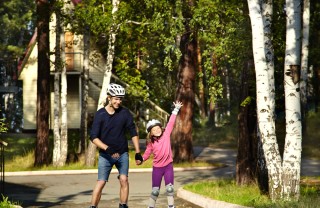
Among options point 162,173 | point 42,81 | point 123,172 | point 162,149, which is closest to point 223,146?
point 42,81

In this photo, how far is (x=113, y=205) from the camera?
16375mm

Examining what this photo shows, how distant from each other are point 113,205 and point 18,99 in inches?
2953

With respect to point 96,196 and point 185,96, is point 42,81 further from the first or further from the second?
point 96,196

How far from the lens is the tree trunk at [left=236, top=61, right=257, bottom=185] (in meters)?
17.6

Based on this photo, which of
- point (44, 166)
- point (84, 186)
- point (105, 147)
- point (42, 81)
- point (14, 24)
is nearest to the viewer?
point (105, 147)

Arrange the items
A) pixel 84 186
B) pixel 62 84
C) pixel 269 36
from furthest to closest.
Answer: pixel 62 84, pixel 84 186, pixel 269 36

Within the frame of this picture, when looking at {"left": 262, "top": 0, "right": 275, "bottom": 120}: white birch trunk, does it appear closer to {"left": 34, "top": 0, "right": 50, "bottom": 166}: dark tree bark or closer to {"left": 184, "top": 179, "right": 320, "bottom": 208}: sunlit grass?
{"left": 184, "top": 179, "right": 320, "bottom": 208}: sunlit grass

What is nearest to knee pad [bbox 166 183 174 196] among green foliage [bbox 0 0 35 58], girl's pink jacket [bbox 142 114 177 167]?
girl's pink jacket [bbox 142 114 177 167]

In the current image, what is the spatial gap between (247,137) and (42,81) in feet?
43.0

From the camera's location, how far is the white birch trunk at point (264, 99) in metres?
13.8

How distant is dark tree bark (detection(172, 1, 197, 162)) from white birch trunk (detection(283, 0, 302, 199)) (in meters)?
14.9

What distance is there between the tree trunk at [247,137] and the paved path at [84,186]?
54.5 inches

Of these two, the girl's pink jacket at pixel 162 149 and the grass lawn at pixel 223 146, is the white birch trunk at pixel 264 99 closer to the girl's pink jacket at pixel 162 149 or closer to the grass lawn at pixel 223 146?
the grass lawn at pixel 223 146

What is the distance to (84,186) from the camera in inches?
851
